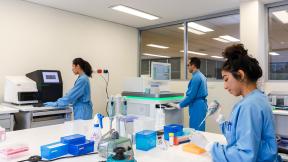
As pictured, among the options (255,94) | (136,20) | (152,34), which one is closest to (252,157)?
(255,94)

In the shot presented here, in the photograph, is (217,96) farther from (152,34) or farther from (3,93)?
(3,93)

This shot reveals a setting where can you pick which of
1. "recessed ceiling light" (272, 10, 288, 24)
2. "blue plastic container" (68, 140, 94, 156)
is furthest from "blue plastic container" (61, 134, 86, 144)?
"recessed ceiling light" (272, 10, 288, 24)

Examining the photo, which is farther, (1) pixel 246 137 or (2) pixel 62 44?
(2) pixel 62 44

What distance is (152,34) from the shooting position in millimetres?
5516

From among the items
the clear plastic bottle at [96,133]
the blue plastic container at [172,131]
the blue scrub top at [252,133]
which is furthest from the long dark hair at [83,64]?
the blue scrub top at [252,133]

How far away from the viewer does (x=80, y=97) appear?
10.9ft

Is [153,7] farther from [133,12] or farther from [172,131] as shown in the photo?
[172,131]

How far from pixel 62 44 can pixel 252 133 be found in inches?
143

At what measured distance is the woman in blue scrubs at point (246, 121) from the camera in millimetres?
1098

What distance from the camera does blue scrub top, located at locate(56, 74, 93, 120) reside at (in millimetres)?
3229

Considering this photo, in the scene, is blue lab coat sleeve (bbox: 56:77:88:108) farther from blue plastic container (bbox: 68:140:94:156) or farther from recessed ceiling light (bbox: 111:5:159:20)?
blue plastic container (bbox: 68:140:94:156)

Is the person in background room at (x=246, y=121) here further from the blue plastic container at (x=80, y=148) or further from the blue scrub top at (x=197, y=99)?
the blue scrub top at (x=197, y=99)

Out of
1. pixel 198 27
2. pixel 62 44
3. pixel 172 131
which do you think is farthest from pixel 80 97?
pixel 198 27

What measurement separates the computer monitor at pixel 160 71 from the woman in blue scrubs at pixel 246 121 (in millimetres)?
2476
